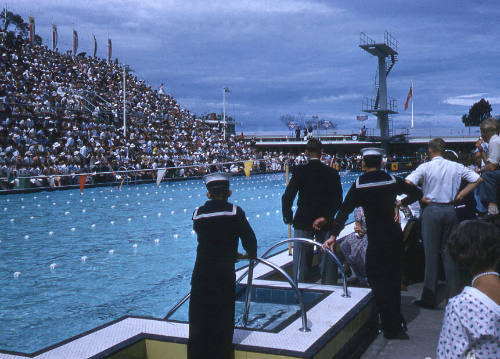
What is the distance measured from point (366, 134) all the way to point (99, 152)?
30924 millimetres

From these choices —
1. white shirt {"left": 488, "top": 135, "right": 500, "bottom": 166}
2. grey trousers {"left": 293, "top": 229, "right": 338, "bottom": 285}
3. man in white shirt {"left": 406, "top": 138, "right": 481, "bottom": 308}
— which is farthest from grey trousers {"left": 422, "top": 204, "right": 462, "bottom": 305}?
grey trousers {"left": 293, "top": 229, "right": 338, "bottom": 285}

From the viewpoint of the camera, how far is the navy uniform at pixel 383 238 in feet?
13.3

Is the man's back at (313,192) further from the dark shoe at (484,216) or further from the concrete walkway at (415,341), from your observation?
the dark shoe at (484,216)

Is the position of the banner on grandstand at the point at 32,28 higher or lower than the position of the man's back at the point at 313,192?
higher

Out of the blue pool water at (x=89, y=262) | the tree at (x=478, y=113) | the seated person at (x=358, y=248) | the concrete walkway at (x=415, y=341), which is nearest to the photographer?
the concrete walkway at (x=415, y=341)

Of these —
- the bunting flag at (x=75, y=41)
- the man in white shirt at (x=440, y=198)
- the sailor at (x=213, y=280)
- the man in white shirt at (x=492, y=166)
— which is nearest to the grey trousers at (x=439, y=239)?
the man in white shirt at (x=440, y=198)

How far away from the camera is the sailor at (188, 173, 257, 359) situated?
307 cm

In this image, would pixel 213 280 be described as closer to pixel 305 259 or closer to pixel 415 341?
pixel 415 341

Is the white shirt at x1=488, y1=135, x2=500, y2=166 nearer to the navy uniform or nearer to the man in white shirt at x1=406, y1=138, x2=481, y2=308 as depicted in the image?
the man in white shirt at x1=406, y1=138, x2=481, y2=308

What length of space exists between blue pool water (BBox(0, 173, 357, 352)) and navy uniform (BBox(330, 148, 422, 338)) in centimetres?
288

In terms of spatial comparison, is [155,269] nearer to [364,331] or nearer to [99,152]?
[364,331]

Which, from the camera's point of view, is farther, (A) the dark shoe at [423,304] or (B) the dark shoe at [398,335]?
(A) the dark shoe at [423,304]

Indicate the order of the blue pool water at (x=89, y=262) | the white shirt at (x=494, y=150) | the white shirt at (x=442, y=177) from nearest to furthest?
1. the white shirt at (x=442, y=177)
2. the white shirt at (x=494, y=150)
3. the blue pool water at (x=89, y=262)

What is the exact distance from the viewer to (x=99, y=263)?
27.4 feet
